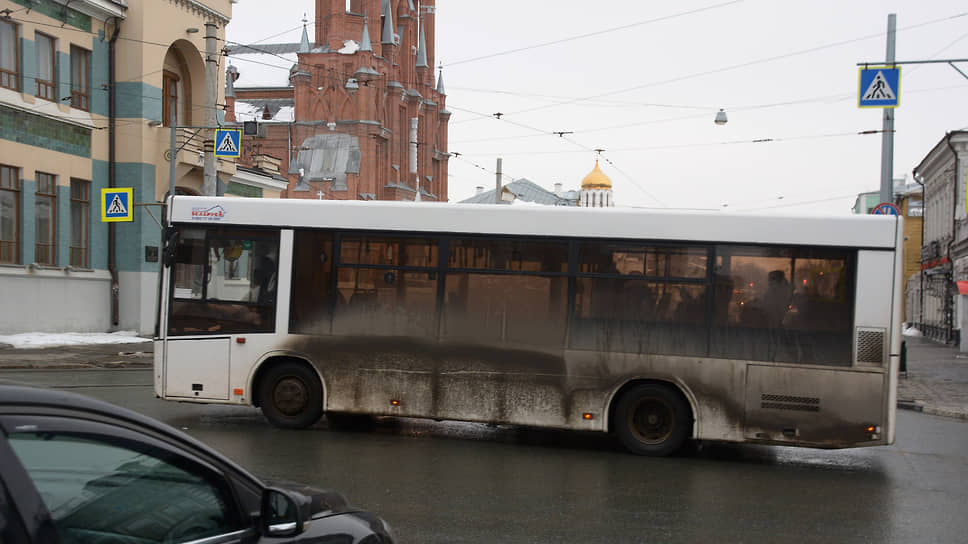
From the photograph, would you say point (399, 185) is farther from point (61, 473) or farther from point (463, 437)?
point (61, 473)

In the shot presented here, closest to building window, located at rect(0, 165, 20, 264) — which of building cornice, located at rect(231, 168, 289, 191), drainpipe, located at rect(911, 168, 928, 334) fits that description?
building cornice, located at rect(231, 168, 289, 191)

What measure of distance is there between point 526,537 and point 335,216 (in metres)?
5.60

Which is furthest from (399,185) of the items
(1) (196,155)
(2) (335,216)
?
(2) (335,216)

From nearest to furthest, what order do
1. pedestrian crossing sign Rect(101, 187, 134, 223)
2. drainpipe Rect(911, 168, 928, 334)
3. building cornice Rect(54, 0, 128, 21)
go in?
1. pedestrian crossing sign Rect(101, 187, 134, 223)
2. building cornice Rect(54, 0, 128, 21)
3. drainpipe Rect(911, 168, 928, 334)

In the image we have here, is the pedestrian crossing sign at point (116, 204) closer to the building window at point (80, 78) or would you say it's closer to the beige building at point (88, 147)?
the beige building at point (88, 147)

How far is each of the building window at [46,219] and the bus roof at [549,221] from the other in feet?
50.6

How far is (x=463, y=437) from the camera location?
11039 mm

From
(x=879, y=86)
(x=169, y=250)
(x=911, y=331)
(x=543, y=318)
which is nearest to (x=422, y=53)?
(x=911, y=331)

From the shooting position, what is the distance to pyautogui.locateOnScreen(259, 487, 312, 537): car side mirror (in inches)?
Result: 114

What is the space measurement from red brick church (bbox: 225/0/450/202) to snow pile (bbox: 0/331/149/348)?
52886mm

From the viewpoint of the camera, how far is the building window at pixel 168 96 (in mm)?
29188

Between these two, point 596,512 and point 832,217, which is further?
point 832,217

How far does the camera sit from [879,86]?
18.3 m

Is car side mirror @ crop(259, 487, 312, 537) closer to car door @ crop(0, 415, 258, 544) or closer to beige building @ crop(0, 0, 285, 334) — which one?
car door @ crop(0, 415, 258, 544)
